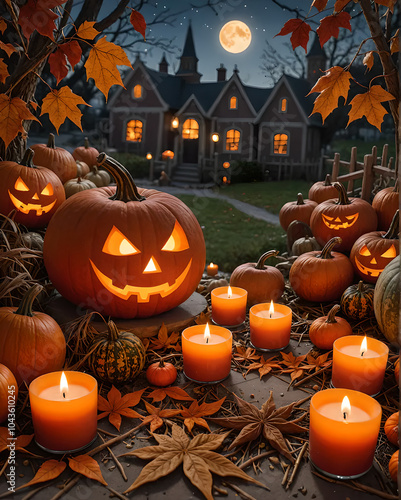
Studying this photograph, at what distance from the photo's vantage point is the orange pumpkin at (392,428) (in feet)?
3.80

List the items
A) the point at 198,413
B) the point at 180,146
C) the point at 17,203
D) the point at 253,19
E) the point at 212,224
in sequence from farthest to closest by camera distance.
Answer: the point at 212,224, the point at 180,146, the point at 253,19, the point at 17,203, the point at 198,413

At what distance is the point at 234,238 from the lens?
311 cm

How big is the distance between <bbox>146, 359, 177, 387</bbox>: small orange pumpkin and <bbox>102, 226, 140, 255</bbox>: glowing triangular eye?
410 mm

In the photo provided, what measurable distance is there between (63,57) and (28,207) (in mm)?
753

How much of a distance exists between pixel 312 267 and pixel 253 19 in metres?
1.50

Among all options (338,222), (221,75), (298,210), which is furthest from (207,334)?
(221,75)

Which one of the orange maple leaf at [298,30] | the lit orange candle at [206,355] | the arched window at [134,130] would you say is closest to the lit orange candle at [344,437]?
the lit orange candle at [206,355]

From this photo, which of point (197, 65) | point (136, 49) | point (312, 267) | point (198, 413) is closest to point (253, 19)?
point (197, 65)

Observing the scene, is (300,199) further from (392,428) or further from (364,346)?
(392,428)

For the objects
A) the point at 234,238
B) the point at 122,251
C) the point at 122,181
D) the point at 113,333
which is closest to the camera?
the point at 113,333

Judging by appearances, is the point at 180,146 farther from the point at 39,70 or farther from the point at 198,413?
the point at 198,413

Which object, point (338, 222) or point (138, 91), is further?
point (138, 91)

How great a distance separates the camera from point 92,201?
171 centimetres

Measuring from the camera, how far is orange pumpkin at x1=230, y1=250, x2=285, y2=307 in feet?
6.86
